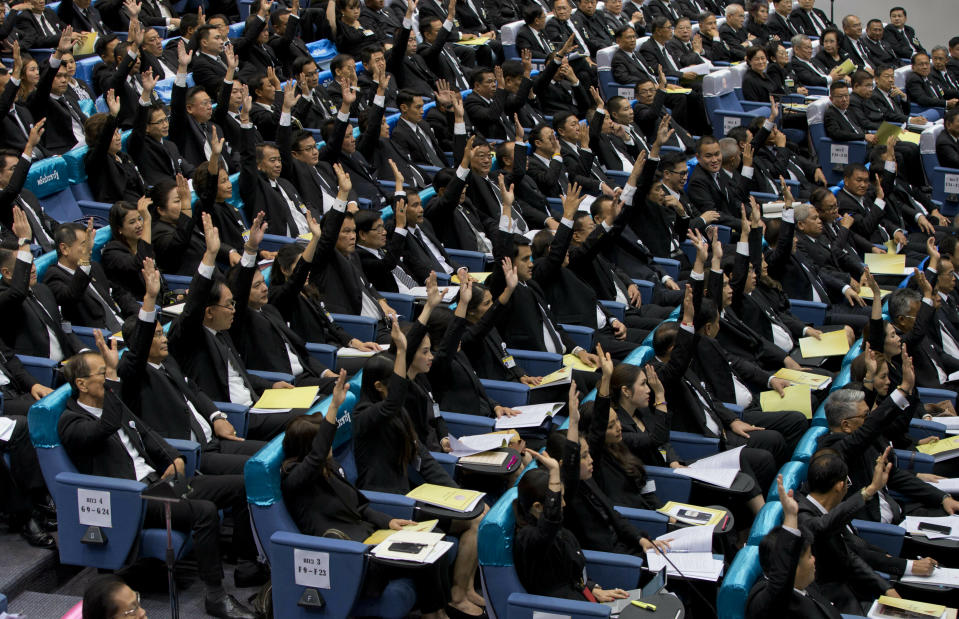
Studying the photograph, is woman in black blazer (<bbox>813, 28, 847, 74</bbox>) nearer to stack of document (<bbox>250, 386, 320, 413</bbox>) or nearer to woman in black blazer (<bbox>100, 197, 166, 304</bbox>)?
woman in black blazer (<bbox>100, 197, 166, 304</bbox>)

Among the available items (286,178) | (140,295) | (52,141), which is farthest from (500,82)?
(140,295)

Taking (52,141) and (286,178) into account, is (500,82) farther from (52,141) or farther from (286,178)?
(52,141)

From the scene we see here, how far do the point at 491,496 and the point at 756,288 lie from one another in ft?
8.15

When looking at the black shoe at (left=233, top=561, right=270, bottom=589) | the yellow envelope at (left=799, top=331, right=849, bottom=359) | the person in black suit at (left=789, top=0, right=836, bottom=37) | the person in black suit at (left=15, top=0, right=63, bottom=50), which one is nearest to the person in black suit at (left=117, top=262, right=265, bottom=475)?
the black shoe at (left=233, top=561, right=270, bottom=589)

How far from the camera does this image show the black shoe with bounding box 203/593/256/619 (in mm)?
3533

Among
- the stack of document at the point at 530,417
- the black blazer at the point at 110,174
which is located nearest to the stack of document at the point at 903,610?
the stack of document at the point at 530,417

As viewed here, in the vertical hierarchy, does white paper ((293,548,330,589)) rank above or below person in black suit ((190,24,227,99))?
below

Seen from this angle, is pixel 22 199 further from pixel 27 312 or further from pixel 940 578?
pixel 940 578

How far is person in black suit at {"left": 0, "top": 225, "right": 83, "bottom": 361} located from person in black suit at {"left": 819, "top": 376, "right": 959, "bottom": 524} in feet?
9.80

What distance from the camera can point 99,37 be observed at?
7.04 m

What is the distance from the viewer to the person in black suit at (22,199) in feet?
15.5

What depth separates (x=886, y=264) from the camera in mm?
7172

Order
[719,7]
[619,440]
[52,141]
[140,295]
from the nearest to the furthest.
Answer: [619,440], [140,295], [52,141], [719,7]

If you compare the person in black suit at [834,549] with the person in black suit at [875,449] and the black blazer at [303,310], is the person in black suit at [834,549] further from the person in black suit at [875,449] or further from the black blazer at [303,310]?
the black blazer at [303,310]
